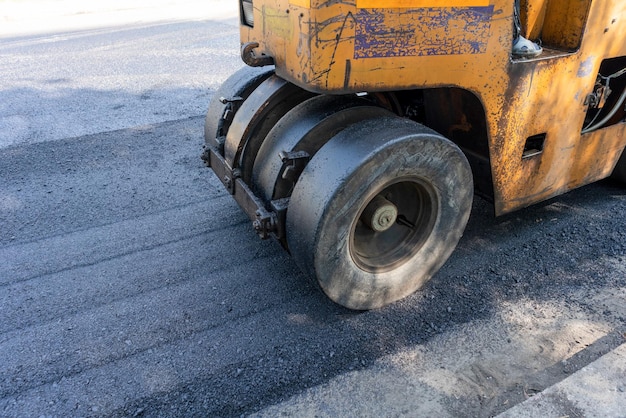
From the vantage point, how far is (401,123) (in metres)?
2.58

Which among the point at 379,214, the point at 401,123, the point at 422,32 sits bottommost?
the point at 379,214

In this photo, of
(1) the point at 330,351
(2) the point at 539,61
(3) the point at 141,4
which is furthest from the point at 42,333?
(3) the point at 141,4

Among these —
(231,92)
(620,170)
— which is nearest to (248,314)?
(231,92)

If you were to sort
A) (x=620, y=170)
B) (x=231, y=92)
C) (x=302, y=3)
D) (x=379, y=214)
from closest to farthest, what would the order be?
(x=302, y=3), (x=379, y=214), (x=231, y=92), (x=620, y=170)

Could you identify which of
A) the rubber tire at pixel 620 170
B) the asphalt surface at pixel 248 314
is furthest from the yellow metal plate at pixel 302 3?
the rubber tire at pixel 620 170

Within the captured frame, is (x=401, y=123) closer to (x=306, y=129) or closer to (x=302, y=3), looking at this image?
(x=306, y=129)

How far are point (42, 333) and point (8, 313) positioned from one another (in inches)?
12.6

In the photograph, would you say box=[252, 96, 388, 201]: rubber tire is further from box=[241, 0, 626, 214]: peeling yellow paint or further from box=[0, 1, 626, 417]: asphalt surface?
box=[0, 1, 626, 417]: asphalt surface

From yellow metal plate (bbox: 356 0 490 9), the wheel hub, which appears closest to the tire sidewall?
the wheel hub

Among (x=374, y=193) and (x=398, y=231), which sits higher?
(x=374, y=193)

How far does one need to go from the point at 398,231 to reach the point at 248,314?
1.02m

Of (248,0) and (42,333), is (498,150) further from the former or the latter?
(42,333)

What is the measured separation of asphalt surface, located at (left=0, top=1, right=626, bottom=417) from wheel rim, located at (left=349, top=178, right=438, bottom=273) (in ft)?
0.96

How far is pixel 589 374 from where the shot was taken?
7.86 ft
